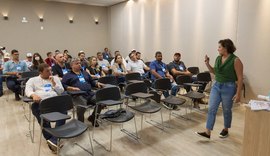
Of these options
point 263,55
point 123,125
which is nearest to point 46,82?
point 123,125

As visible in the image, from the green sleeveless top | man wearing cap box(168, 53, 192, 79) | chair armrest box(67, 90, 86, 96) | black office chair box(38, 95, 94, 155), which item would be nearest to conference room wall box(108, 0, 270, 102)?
man wearing cap box(168, 53, 192, 79)

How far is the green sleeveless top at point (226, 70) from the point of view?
9.68 feet

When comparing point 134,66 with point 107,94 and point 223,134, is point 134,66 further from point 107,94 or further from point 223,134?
point 223,134

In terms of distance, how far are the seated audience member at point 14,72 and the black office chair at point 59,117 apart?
11.2 feet

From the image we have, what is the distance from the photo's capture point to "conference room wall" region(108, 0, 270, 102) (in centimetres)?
507

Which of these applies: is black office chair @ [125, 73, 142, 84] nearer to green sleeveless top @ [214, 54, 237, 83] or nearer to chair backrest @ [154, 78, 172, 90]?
chair backrest @ [154, 78, 172, 90]

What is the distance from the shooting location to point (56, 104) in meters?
2.76

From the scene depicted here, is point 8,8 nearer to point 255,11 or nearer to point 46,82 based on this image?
point 46,82

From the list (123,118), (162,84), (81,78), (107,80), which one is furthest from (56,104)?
(162,84)

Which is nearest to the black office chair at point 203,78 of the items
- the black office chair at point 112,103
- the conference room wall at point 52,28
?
the black office chair at point 112,103

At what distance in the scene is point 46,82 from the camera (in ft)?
10.6

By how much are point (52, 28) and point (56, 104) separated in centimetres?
809

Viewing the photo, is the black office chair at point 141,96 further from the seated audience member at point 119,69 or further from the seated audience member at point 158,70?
the seated audience member at point 119,69

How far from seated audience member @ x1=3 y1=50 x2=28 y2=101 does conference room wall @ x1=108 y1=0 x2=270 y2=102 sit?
15.6 feet
